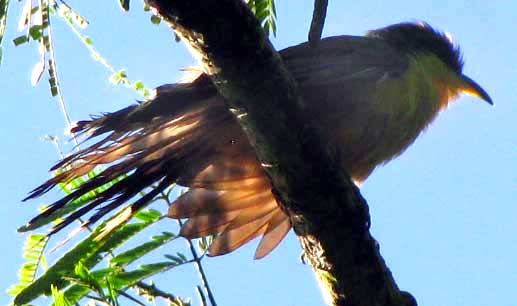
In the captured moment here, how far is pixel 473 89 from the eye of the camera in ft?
20.7

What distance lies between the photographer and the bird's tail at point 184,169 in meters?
3.71

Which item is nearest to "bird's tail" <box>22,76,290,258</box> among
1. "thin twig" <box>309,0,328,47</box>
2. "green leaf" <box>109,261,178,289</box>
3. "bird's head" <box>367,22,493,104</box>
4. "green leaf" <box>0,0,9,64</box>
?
"green leaf" <box>109,261,178,289</box>

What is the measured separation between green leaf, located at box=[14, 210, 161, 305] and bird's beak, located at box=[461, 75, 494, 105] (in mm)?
3198

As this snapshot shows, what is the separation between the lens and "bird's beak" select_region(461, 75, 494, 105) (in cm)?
624

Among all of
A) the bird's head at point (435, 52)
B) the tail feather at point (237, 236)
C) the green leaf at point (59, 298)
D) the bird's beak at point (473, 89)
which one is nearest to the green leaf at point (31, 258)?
the green leaf at point (59, 298)

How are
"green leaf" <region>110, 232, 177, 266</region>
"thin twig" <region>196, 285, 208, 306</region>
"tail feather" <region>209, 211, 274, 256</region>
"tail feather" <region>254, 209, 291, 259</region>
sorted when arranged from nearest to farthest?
"thin twig" <region>196, 285, 208, 306</region>
"green leaf" <region>110, 232, 177, 266</region>
"tail feather" <region>209, 211, 274, 256</region>
"tail feather" <region>254, 209, 291, 259</region>

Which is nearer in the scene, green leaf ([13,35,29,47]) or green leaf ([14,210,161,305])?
green leaf ([14,210,161,305])

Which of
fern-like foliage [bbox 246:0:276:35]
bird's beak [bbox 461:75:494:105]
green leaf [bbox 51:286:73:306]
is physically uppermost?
bird's beak [bbox 461:75:494:105]

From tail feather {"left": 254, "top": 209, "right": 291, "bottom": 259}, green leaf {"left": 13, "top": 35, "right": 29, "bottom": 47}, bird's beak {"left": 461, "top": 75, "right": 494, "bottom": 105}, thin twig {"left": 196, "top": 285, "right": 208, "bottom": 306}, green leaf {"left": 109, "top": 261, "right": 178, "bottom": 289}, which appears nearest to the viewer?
thin twig {"left": 196, "top": 285, "right": 208, "bottom": 306}

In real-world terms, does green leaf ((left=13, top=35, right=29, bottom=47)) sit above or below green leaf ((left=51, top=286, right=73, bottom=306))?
above

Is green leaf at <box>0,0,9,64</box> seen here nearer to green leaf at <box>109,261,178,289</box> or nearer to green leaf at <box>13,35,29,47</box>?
green leaf at <box>13,35,29,47</box>

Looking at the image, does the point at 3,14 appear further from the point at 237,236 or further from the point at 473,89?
the point at 473,89

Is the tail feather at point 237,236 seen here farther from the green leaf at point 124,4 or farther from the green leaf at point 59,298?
the green leaf at point 124,4

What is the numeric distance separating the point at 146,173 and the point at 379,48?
1805 mm
